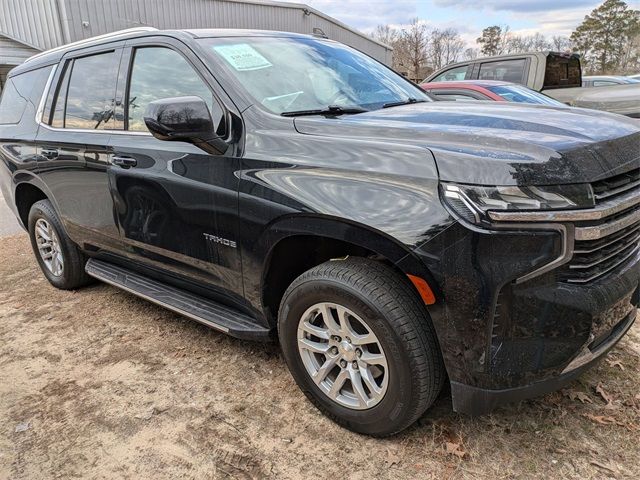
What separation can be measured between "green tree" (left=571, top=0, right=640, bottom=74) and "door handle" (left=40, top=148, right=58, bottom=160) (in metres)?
51.0

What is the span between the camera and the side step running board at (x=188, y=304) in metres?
Answer: 2.71

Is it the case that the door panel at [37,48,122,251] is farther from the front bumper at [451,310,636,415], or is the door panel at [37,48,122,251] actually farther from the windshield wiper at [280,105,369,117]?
the front bumper at [451,310,636,415]

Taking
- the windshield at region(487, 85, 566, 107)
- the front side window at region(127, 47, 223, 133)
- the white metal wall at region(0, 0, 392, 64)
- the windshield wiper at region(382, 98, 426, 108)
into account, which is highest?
the white metal wall at region(0, 0, 392, 64)

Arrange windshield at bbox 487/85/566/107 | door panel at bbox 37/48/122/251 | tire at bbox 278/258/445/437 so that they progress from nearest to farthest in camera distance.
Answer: tire at bbox 278/258/445/437
door panel at bbox 37/48/122/251
windshield at bbox 487/85/566/107

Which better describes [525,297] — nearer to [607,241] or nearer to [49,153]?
[607,241]

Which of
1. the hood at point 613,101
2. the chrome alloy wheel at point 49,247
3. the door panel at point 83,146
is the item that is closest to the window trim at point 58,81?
the door panel at point 83,146

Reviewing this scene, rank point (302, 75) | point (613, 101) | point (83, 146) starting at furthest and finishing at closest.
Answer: point (613, 101) → point (83, 146) → point (302, 75)

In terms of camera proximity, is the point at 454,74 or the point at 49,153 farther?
the point at 454,74

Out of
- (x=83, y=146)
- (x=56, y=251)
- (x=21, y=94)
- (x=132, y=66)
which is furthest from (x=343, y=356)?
(x=21, y=94)

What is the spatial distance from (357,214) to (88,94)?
2.52 meters

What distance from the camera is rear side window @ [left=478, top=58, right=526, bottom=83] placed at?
7910 millimetres

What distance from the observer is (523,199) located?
176 cm

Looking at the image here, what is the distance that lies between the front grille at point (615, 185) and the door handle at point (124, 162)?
243 cm

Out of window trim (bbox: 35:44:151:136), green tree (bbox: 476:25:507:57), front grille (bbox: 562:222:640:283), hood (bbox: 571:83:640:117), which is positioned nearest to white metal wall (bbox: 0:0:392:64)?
window trim (bbox: 35:44:151:136)
